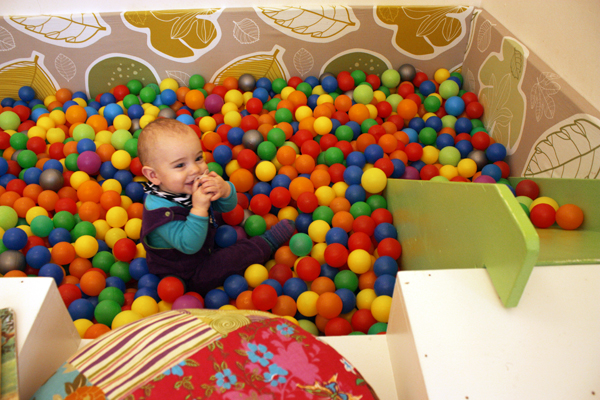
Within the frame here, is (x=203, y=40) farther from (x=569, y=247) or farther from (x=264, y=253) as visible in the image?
(x=569, y=247)

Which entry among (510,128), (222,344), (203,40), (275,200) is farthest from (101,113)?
(510,128)

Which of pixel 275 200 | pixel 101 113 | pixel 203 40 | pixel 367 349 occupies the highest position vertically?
pixel 203 40

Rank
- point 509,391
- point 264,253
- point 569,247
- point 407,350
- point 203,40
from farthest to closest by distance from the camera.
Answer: point 203,40 → point 264,253 → point 569,247 → point 407,350 → point 509,391

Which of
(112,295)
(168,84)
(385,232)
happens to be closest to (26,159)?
(168,84)

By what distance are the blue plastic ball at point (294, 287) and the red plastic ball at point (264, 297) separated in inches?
3.1

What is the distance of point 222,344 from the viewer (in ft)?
2.35

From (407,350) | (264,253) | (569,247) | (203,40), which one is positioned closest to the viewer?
(407,350)

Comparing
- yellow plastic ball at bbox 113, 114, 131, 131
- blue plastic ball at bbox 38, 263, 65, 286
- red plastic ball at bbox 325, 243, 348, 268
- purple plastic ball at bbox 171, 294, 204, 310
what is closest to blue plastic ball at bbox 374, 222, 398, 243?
red plastic ball at bbox 325, 243, 348, 268

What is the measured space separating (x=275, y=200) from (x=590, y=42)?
941mm

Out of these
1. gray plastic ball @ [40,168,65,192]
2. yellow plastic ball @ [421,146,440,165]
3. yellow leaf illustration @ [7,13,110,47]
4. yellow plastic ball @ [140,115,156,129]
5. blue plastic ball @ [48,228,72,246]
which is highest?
yellow leaf illustration @ [7,13,110,47]

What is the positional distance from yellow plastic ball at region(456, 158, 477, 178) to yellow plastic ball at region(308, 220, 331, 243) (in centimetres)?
49

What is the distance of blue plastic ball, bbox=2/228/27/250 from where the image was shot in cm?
129

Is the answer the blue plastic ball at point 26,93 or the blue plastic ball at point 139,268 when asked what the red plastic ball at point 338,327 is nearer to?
the blue plastic ball at point 139,268

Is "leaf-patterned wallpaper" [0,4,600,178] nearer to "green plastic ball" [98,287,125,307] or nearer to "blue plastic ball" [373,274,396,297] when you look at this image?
"blue plastic ball" [373,274,396,297]
